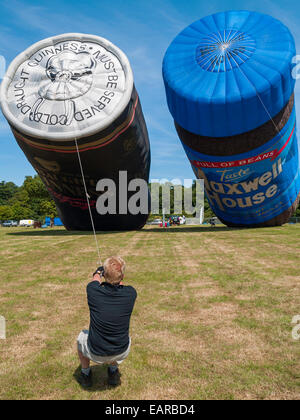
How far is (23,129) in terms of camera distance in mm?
12836

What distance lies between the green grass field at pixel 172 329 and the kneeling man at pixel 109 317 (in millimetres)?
414

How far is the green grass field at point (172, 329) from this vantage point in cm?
344

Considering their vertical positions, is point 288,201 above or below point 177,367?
above

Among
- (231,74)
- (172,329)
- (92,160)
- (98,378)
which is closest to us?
(98,378)

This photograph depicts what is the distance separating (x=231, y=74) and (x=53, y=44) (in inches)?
318

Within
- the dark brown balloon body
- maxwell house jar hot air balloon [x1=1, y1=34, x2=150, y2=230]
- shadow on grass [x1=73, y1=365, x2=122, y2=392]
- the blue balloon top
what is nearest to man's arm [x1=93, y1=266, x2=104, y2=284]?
shadow on grass [x1=73, y1=365, x2=122, y2=392]

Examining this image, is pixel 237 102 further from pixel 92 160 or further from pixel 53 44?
pixel 53 44

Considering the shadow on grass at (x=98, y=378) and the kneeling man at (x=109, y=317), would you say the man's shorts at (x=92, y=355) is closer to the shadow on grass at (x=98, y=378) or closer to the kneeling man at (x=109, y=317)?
the kneeling man at (x=109, y=317)

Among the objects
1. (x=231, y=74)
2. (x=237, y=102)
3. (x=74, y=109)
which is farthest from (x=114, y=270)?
(x=231, y=74)

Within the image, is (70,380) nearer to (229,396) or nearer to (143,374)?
(143,374)

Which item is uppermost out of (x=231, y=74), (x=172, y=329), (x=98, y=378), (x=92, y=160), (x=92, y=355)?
(x=231, y=74)

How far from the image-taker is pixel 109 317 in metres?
3.31
